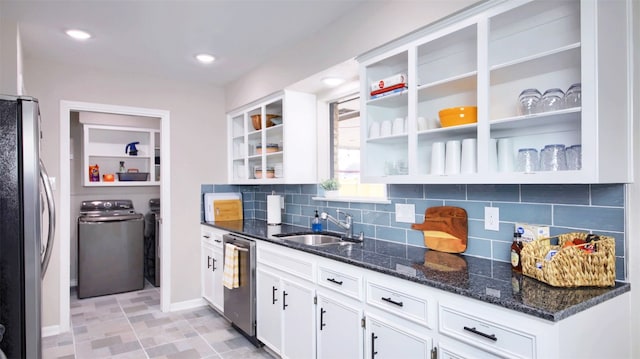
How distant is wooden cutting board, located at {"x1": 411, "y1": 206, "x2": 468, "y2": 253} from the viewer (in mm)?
2156

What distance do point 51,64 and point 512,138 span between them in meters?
3.72

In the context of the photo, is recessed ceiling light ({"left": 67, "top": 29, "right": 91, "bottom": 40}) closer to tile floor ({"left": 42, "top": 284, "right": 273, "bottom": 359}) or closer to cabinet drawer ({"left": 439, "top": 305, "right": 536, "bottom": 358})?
tile floor ({"left": 42, "top": 284, "right": 273, "bottom": 359})

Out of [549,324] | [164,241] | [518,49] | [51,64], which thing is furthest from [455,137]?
[51,64]

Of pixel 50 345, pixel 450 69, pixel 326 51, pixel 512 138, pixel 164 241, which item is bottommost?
pixel 50 345

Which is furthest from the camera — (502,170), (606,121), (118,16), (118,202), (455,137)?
(118,202)

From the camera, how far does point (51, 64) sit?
11.2 feet

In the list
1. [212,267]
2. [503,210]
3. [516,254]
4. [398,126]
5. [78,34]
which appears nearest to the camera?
[516,254]

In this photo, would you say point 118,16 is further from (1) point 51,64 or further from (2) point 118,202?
(2) point 118,202

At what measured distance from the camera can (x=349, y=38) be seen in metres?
2.47

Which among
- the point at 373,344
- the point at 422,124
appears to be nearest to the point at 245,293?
the point at 373,344

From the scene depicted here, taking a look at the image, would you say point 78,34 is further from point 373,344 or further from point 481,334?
point 481,334

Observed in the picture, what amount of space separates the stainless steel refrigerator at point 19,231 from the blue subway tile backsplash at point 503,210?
1850 mm

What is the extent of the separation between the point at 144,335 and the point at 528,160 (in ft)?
10.8

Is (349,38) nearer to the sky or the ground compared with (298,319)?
nearer to the sky
